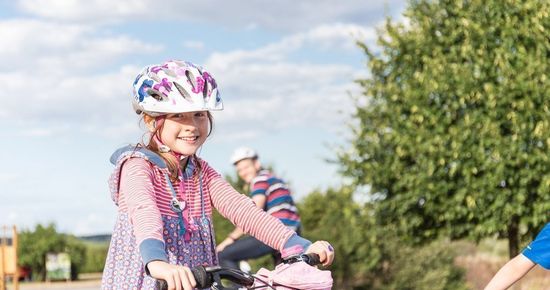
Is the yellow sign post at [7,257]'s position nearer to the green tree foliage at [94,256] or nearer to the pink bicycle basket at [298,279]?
the pink bicycle basket at [298,279]

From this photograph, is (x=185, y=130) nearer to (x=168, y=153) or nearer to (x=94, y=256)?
(x=168, y=153)

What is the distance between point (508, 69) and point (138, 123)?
41.1ft

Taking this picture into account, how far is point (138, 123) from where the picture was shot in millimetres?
4188

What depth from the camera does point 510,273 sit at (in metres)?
5.39

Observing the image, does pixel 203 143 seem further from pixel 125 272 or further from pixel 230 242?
pixel 230 242

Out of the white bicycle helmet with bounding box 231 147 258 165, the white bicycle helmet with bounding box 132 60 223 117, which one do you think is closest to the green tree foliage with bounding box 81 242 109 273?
the white bicycle helmet with bounding box 231 147 258 165

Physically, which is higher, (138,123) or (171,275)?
(138,123)

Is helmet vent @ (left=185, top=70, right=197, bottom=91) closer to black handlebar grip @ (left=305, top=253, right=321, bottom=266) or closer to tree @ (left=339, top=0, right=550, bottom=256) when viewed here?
black handlebar grip @ (left=305, top=253, right=321, bottom=266)

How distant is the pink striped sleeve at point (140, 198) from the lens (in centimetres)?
361

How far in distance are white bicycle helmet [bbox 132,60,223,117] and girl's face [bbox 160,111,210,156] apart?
0.19ft

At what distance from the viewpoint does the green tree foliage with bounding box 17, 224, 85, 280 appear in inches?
1085

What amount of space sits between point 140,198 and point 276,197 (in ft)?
22.7

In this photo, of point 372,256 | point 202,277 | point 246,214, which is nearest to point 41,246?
point 372,256

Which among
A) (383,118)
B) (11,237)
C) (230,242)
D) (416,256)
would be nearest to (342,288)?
(416,256)
